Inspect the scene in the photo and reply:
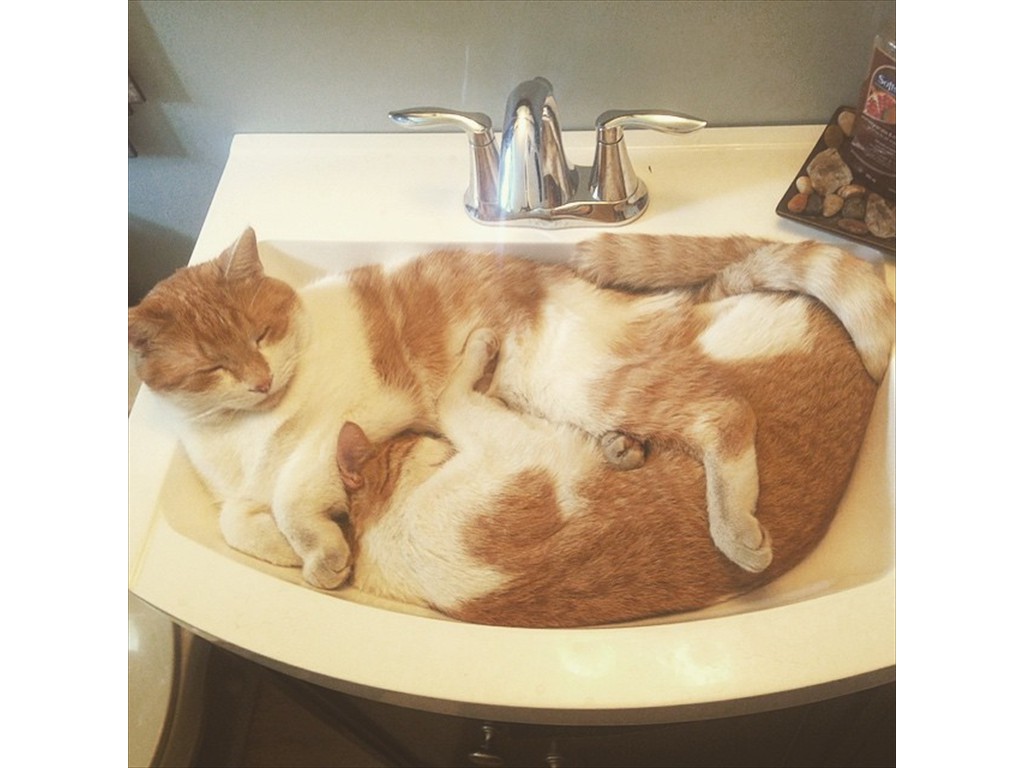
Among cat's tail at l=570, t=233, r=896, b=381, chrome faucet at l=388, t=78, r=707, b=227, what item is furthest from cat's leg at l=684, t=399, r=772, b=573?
chrome faucet at l=388, t=78, r=707, b=227

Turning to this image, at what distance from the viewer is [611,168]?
2.54 feet

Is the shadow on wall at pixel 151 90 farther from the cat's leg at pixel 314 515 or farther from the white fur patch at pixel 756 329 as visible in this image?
the white fur patch at pixel 756 329

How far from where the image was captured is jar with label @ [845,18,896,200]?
27.9 inches

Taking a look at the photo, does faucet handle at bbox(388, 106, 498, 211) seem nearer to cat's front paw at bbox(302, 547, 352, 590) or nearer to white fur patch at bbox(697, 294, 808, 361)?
white fur patch at bbox(697, 294, 808, 361)

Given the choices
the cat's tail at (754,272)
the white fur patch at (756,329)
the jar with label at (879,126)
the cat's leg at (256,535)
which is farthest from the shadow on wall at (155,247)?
the jar with label at (879,126)

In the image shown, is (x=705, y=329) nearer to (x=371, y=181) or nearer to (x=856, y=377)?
(x=856, y=377)

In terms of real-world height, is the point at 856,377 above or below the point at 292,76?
below

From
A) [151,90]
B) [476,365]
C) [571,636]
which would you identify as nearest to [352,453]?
[476,365]

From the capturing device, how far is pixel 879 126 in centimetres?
73

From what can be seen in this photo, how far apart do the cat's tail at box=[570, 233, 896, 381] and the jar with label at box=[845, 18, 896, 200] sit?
0.09 metres

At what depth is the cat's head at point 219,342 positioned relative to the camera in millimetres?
703

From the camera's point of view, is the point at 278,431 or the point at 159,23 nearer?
the point at 278,431

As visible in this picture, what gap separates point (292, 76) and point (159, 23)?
14cm
